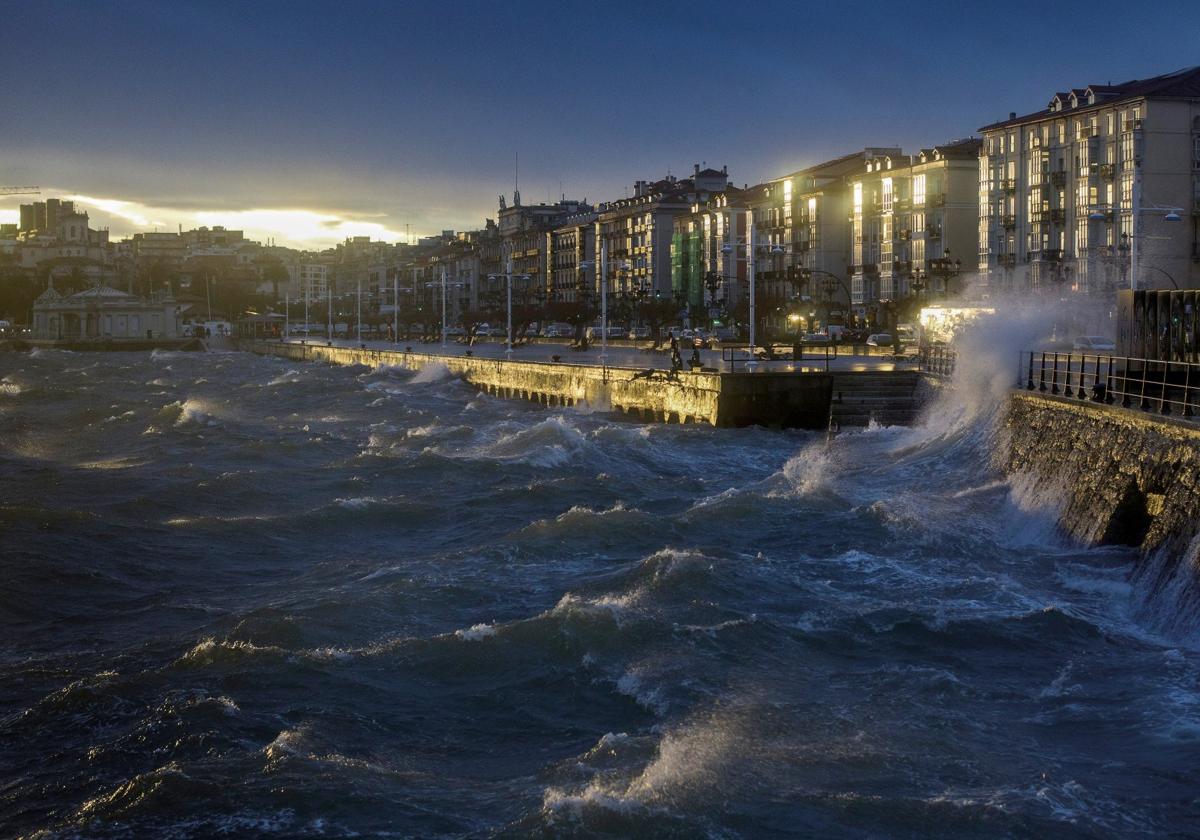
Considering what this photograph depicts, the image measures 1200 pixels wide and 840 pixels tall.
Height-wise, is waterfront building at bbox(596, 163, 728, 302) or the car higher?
waterfront building at bbox(596, 163, 728, 302)

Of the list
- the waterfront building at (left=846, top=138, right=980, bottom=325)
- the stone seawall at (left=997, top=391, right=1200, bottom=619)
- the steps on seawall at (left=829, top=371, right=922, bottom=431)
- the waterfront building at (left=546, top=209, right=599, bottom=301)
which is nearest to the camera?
the stone seawall at (left=997, top=391, right=1200, bottom=619)

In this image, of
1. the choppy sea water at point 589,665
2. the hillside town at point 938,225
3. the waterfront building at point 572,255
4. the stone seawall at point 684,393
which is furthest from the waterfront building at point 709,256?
the choppy sea water at point 589,665

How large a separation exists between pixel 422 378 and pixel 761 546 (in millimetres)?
63599

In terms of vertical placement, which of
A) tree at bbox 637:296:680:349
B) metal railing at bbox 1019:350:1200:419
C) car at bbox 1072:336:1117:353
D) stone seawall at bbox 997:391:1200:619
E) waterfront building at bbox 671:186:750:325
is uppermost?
waterfront building at bbox 671:186:750:325

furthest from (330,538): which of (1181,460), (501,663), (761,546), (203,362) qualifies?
(203,362)

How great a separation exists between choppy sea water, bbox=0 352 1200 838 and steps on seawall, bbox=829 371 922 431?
952 centimetres

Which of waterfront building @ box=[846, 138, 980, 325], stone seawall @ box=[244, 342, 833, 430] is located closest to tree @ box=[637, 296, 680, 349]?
waterfront building @ box=[846, 138, 980, 325]

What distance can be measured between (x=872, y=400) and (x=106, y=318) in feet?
519

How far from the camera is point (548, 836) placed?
1140cm

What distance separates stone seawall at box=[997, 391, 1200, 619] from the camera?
1961cm

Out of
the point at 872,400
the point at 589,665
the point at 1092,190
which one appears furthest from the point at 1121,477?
the point at 1092,190

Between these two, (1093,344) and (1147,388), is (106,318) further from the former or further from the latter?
(1147,388)

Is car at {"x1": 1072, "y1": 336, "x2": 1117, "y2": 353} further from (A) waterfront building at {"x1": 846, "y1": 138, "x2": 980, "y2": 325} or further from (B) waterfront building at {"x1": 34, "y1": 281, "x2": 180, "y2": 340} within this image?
(B) waterfront building at {"x1": 34, "y1": 281, "x2": 180, "y2": 340}

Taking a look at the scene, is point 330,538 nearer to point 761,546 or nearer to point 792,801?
point 761,546
